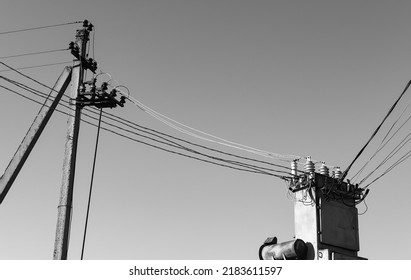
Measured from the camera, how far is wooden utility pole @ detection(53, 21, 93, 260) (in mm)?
15359

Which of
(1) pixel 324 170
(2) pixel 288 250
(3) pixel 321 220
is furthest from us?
(1) pixel 324 170

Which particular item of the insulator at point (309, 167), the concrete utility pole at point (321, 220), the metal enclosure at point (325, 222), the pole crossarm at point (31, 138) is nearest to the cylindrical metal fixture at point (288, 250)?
the concrete utility pole at point (321, 220)

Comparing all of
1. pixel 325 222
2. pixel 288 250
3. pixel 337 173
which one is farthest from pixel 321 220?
pixel 337 173

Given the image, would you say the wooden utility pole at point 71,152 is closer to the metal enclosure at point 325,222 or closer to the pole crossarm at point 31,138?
the pole crossarm at point 31,138

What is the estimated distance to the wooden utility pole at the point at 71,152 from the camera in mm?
15359

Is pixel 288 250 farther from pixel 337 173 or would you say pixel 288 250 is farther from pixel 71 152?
pixel 71 152

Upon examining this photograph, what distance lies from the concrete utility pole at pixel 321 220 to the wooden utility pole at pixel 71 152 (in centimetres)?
581

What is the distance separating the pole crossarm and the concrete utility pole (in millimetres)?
7841

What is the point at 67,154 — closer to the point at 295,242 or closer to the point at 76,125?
the point at 76,125

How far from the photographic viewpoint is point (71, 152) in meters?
16.4

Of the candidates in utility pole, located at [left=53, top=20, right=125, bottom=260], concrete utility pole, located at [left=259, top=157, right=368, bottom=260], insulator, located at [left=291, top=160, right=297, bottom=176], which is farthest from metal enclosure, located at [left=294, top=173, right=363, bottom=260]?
utility pole, located at [left=53, top=20, right=125, bottom=260]

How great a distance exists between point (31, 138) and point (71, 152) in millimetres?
1713

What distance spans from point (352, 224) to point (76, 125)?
30.1 ft
